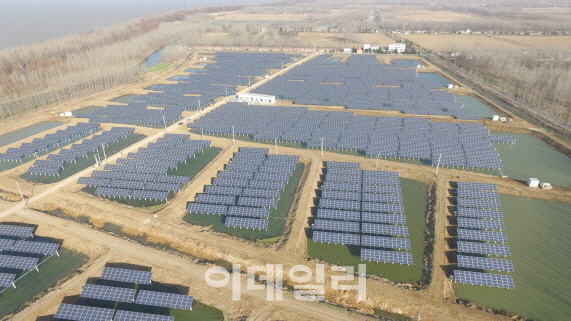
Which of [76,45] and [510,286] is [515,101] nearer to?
[510,286]

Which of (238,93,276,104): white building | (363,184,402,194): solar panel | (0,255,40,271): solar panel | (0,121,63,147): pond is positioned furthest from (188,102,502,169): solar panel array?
(0,255,40,271): solar panel

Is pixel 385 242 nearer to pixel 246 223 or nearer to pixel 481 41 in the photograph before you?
pixel 246 223

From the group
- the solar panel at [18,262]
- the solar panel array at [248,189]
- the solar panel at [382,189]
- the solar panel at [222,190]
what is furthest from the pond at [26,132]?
the solar panel at [382,189]

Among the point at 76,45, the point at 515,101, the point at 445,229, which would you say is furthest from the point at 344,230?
the point at 76,45

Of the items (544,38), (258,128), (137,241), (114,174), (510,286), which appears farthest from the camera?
(544,38)

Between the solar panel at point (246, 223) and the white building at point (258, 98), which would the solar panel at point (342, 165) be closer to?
the solar panel at point (246, 223)

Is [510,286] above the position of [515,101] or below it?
below

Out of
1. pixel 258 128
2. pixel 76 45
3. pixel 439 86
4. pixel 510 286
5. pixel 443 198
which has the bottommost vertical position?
pixel 510 286

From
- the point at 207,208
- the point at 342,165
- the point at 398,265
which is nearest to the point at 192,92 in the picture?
the point at 207,208
